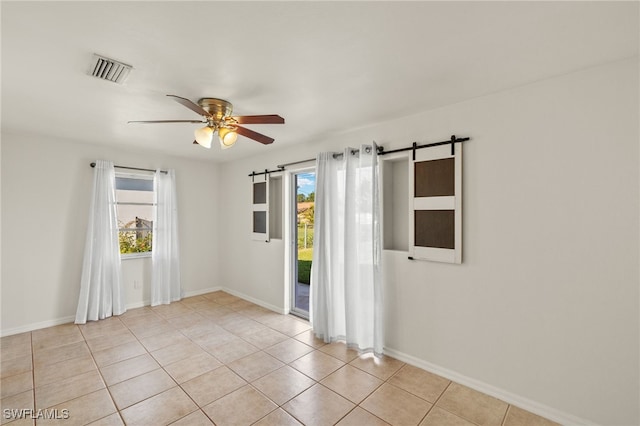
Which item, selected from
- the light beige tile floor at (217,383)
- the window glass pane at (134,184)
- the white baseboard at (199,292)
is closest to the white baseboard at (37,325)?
the light beige tile floor at (217,383)

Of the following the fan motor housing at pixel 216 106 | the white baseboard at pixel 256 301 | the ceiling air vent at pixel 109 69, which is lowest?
the white baseboard at pixel 256 301

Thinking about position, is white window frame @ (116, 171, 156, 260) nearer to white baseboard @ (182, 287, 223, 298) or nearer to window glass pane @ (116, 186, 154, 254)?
window glass pane @ (116, 186, 154, 254)

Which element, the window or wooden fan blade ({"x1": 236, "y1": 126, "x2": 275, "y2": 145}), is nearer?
wooden fan blade ({"x1": 236, "y1": 126, "x2": 275, "y2": 145})

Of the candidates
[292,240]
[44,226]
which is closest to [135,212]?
[44,226]

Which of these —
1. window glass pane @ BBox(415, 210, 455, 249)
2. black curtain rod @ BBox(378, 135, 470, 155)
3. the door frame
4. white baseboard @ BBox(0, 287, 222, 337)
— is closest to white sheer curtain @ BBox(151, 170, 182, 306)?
white baseboard @ BBox(0, 287, 222, 337)

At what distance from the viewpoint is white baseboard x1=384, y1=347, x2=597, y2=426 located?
6.66ft

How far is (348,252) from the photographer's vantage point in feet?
10.6

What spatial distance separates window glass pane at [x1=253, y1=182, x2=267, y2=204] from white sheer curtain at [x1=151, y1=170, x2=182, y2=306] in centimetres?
131

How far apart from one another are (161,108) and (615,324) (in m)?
3.75

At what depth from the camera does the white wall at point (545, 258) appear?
186 cm

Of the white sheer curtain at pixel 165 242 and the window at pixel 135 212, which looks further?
the white sheer curtain at pixel 165 242

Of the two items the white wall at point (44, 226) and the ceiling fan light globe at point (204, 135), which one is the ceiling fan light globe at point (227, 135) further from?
the white wall at point (44, 226)

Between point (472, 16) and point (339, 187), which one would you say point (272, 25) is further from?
point (339, 187)

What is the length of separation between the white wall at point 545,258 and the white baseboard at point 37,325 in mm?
4344
